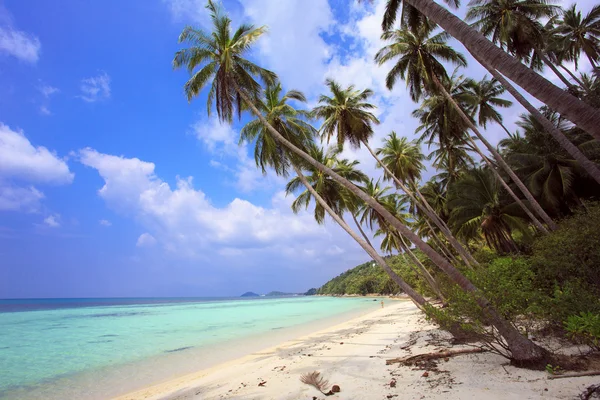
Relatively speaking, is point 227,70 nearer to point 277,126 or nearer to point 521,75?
point 277,126

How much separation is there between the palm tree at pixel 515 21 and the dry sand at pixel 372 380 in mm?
13763

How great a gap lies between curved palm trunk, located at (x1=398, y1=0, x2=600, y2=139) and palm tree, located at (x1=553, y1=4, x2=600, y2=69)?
16.3 meters

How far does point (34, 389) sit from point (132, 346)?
632cm

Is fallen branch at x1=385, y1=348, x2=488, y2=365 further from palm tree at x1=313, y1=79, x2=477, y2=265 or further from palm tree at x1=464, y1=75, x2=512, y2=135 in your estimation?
palm tree at x1=464, y1=75, x2=512, y2=135

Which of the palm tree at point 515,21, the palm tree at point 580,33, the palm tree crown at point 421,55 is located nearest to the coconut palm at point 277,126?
the palm tree crown at point 421,55

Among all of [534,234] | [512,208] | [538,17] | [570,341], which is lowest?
[570,341]

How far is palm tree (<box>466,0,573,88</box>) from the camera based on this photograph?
13117mm

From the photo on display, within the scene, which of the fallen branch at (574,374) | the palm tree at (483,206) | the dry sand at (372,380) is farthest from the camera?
the palm tree at (483,206)

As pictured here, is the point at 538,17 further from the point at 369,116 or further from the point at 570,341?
the point at 570,341

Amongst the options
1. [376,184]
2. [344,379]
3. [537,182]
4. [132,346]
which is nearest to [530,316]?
[344,379]

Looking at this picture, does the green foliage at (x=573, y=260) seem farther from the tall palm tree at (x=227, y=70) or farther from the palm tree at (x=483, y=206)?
the palm tree at (x=483, y=206)

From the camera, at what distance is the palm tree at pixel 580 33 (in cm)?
1633

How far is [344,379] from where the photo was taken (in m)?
5.75

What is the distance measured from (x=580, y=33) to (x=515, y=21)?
25.3 ft
